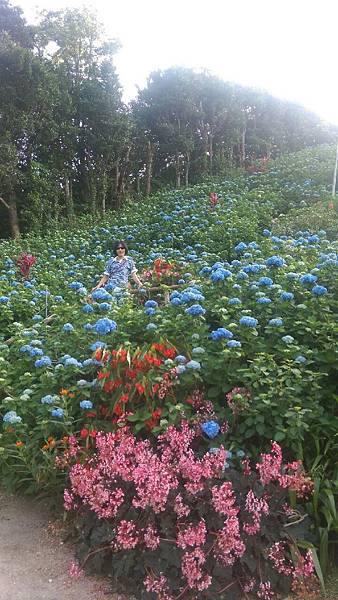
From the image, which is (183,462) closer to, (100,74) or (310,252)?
(310,252)

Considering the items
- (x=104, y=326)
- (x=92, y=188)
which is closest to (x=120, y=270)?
(x=104, y=326)

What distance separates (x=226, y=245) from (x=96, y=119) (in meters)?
11.4

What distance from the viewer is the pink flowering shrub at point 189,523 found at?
6.64ft

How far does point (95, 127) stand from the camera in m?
17.1

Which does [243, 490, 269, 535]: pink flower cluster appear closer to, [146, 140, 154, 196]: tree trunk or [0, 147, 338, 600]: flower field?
[0, 147, 338, 600]: flower field

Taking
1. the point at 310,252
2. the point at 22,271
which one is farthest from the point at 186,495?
the point at 22,271

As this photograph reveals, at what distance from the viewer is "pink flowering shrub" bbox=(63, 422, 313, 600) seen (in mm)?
2025

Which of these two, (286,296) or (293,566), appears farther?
(286,296)

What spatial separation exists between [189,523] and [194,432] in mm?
477

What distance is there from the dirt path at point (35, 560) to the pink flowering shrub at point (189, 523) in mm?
111

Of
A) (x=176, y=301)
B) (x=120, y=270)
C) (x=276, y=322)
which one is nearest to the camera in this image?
(x=276, y=322)

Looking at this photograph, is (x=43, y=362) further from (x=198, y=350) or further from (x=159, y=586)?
(x=159, y=586)

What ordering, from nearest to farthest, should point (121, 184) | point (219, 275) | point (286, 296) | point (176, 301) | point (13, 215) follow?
point (286, 296) → point (176, 301) → point (219, 275) → point (13, 215) → point (121, 184)

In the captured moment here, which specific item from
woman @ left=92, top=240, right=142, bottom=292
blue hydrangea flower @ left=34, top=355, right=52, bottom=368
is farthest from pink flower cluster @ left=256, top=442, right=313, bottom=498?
woman @ left=92, top=240, right=142, bottom=292
